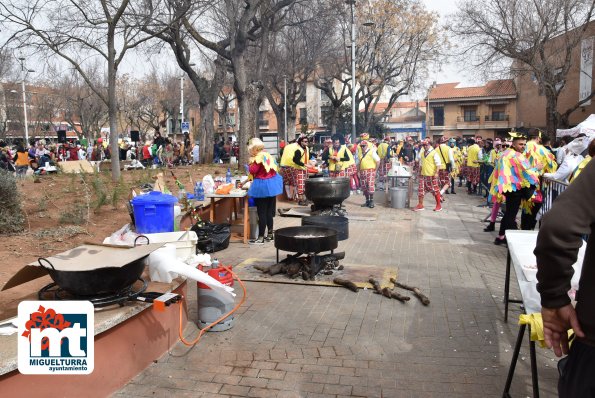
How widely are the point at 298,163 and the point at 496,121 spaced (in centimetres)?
4618

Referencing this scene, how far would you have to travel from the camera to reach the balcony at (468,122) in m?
53.8

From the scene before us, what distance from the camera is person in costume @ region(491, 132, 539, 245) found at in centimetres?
789

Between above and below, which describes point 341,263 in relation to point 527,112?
below

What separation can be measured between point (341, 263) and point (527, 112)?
1733 inches

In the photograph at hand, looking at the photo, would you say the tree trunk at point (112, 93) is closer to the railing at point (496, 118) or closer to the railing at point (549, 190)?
the railing at point (549, 190)

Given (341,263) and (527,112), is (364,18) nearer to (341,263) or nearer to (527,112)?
(527,112)

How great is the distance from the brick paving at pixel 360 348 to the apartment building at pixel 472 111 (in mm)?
47482

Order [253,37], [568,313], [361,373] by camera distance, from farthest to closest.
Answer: [253,37]
[361,373]
[568,313]

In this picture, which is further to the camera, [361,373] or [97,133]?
[97,133]

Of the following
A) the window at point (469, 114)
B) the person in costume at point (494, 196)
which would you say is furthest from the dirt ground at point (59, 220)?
the window at point (469, 114)

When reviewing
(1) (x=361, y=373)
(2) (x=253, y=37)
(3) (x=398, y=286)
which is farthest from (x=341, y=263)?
(2) (x=253, y=37)

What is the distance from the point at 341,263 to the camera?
7.25m

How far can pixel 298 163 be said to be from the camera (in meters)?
12.0

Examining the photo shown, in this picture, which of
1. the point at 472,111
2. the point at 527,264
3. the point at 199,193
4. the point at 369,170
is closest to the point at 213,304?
the point at 527,264
